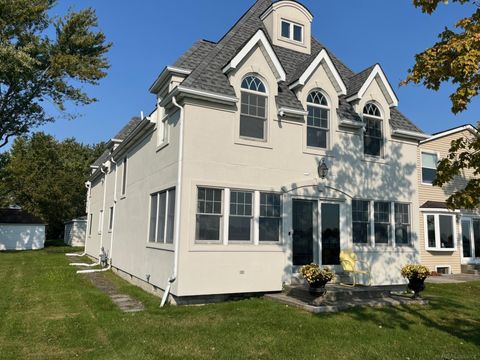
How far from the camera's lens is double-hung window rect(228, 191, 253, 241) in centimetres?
1090

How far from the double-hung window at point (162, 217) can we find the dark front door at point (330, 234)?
16.1ft

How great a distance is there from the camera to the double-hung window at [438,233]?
19453 mm

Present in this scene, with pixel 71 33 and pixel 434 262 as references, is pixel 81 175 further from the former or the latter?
pixel 434 262

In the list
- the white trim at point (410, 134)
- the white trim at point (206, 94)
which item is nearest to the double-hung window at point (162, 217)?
the white trim at point (206, 94)

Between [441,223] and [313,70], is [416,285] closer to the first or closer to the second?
[313,70]

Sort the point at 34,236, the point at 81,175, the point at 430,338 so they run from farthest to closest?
the point at 81,175, the point at 34,236, the point at 430,338

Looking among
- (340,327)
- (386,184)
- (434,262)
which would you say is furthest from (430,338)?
(434,262)

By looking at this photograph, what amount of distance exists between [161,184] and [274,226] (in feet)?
12.4

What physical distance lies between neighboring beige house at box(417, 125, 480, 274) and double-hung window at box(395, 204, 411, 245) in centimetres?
572

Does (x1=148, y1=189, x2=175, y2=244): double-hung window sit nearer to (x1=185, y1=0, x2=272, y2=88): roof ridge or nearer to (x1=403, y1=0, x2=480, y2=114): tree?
(x1=185, y1=0, x2=272, y2=88): roof ridge

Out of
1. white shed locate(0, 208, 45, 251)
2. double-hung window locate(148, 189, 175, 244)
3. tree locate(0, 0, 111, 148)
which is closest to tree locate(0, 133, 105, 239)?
white shed locate(0, 208, 45, 251)

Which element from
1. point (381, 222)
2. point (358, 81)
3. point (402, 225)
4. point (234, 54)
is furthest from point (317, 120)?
point (402, 225)

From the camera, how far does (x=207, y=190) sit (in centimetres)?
1074

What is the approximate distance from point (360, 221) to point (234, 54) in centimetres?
704
